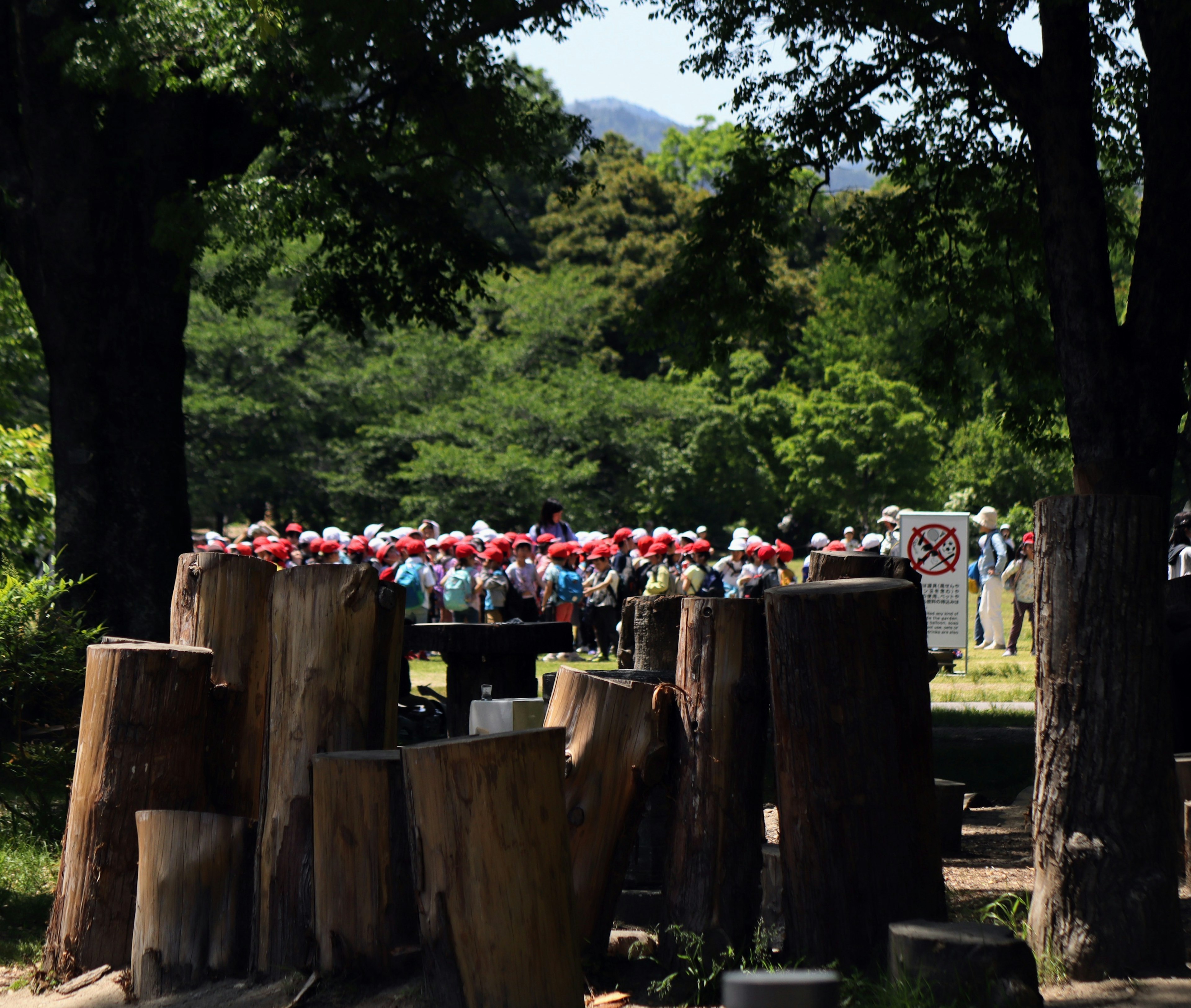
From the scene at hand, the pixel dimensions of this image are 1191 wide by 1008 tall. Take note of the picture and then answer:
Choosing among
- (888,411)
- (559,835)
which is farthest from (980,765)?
(888,411)

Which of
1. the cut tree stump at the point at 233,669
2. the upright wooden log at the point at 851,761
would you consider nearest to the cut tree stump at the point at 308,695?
the cut tree stump at the point at 233,669

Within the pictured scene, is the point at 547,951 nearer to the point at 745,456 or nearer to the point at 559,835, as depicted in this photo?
the point at 559,835

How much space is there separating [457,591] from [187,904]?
1193cm

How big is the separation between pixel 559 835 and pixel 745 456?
36710 millimetres

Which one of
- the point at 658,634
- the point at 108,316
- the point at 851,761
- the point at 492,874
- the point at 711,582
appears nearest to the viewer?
the point at 492,874

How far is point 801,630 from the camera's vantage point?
4.36 meters

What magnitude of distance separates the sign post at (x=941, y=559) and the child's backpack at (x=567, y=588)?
4.08m

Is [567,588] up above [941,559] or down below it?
below

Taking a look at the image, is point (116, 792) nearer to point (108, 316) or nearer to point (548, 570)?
point (108, 316)

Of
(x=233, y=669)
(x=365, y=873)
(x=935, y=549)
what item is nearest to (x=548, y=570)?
(x=935, y=549)

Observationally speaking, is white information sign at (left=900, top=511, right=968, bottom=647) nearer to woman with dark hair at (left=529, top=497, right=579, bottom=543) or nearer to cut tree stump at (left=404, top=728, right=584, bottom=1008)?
woman with dark hair at (left=529, top=497, right=579, bottom=543)

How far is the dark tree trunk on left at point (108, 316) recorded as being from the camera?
34.1ft

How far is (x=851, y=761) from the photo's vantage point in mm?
4324

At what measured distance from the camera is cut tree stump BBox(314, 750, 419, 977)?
4.56m
